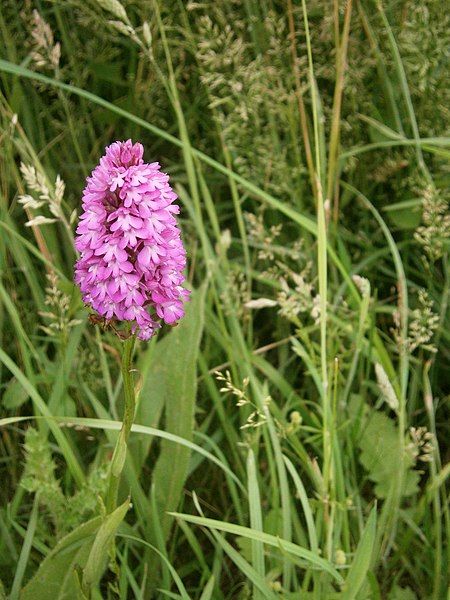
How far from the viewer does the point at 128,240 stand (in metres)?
0.89

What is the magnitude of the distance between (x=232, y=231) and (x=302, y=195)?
0.69ft

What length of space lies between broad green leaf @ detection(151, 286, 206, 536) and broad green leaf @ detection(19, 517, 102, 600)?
9.3 inches

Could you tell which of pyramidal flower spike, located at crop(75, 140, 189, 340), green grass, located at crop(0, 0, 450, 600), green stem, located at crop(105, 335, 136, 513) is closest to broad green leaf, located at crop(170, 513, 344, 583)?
green grass, located at crop(0, 0, 450, 600)

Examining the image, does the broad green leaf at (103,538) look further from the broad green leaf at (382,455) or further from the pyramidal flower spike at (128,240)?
the broad green leaf at (382,455)

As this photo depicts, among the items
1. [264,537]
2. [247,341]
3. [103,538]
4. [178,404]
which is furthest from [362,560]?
[247,341]

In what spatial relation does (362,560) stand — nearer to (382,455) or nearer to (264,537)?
(264,537)

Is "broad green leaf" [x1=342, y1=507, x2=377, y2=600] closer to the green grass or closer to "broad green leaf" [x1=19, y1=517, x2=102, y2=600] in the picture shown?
the green grass

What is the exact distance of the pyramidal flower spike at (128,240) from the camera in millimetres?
901

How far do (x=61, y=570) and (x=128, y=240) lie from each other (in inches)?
23.0

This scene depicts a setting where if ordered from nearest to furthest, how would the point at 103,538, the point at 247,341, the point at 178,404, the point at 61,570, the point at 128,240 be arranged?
the point at 128,240
the point at 103,538
the point at 61,570
the point at 178,404
the point at 247,341

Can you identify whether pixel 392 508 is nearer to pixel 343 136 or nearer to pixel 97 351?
pixel 97 351

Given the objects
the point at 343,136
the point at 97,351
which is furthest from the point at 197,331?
the point at 343,136

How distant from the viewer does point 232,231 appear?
207 cm

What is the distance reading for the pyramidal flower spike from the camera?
0.90 metres
